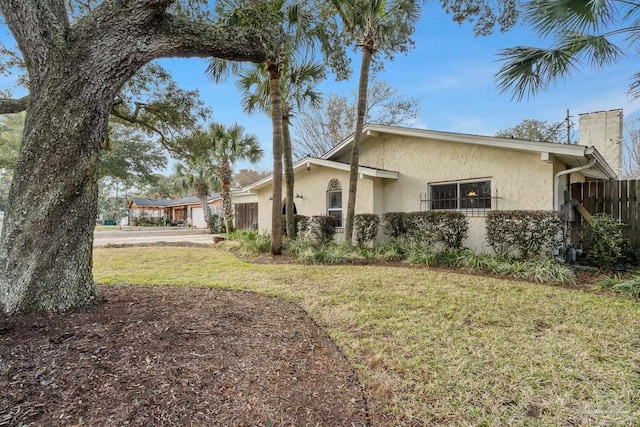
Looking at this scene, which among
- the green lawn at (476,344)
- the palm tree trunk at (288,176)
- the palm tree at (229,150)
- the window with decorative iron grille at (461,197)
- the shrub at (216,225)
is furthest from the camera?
the shrub at (216,225)

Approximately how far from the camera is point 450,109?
711 inches

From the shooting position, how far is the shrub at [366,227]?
394 inches

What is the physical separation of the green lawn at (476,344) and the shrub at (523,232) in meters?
1.68

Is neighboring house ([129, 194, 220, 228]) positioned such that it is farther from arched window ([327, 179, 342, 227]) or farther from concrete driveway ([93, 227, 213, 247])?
arched window ([327, 179, 342, 227])

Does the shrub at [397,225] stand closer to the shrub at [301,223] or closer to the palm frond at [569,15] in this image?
the shrub at [301,223]

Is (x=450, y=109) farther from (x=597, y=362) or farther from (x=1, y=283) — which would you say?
(x=1, y=283)

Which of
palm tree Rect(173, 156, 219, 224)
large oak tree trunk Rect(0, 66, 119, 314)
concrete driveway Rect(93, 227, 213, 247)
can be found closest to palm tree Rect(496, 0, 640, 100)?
large oak tree trunk Rect(0, 66, 119, 314)

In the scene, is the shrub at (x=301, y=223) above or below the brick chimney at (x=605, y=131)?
below

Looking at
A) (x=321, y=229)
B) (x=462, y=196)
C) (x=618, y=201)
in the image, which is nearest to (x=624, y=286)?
(x=618, y=201)

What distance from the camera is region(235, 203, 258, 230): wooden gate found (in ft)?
63.5

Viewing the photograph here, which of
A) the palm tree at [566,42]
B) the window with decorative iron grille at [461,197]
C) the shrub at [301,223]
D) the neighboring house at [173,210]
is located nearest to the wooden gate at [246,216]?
the shrub at [301,223]

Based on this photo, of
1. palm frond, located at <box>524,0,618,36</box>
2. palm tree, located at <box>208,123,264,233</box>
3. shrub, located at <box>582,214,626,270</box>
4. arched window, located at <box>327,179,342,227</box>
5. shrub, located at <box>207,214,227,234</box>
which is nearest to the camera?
palm frond, located at <box>524,0,618,36</box>

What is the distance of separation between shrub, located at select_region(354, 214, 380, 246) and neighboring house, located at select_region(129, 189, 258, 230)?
33.0 feet

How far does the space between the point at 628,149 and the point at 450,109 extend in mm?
13393
